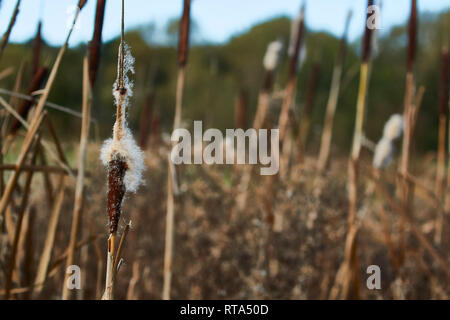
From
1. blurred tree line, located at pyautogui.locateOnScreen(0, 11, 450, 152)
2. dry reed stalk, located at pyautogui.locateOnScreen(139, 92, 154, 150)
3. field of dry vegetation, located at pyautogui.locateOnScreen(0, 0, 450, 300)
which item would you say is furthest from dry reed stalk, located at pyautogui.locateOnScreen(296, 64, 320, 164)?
blurred tree line, located at pyautogui.locateOnScreen(0, 11, 450, 152)

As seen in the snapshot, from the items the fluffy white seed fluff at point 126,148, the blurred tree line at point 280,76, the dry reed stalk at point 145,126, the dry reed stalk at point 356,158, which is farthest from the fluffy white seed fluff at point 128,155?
the blurred tree line at point 280,76

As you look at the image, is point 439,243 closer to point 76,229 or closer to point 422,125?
point 76,229

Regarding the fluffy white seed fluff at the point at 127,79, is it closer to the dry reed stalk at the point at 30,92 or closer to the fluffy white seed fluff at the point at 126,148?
the fluffy white seed fluff at the point at 126,148

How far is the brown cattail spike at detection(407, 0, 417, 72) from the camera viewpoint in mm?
691

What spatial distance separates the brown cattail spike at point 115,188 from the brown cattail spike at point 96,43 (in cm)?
14

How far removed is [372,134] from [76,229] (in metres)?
A: 7.31

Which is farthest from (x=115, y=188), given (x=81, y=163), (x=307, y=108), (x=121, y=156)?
(x=307, y=108)

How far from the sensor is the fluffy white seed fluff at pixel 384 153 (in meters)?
0.94

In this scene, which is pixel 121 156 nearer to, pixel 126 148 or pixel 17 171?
pixel 126 148

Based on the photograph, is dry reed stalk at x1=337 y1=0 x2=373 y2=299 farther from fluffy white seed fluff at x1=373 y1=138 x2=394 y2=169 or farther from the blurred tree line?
the blurred tree line

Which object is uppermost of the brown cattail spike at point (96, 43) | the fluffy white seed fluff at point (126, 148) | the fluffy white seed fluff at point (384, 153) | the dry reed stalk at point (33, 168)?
the fluffy white seed fluff at point (384, 153)

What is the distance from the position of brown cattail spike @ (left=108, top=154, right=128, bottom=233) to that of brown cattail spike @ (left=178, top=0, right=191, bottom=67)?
31 cm

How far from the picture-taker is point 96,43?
403 millimetres

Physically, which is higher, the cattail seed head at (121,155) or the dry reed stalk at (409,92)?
the dry reed stalk at (409,92)
